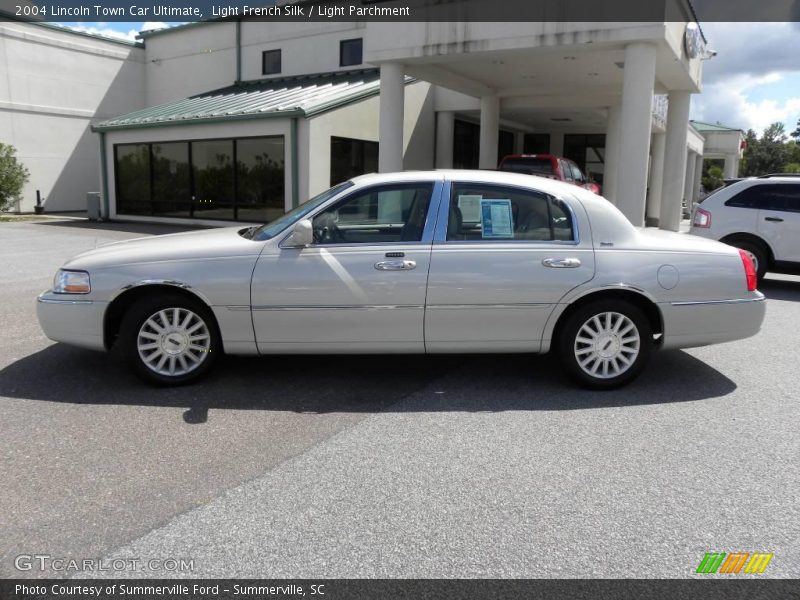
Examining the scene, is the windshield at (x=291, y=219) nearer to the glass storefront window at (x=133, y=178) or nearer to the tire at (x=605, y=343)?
the tire at (x=605, y=343)

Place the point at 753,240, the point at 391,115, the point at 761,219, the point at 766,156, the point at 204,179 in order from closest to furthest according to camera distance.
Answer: the point at 761,219
the point at 753,240
the point at 391,115
the point at 204,179
the point at 766,156

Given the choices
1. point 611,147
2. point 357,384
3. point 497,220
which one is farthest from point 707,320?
point 611,147

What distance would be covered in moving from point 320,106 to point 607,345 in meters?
13.8

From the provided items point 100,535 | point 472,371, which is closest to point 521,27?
point 472,371

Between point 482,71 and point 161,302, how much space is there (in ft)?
46.3

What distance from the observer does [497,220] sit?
524 centimetres

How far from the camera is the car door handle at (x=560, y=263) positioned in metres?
5.12

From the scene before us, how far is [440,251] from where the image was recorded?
5094mm

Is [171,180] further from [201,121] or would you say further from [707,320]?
[707,320]

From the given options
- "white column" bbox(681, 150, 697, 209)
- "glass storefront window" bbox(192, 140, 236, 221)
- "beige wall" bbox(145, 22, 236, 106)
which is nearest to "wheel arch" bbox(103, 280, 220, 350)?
"glass storefront window" bbox(192, 140, 236, 221)

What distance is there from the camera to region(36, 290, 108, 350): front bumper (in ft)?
16.8

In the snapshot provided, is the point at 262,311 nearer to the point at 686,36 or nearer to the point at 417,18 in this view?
the point at 417,18

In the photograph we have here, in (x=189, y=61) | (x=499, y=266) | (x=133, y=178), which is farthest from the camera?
(x=189, y=61)

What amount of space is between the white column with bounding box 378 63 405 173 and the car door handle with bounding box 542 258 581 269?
415 inches
